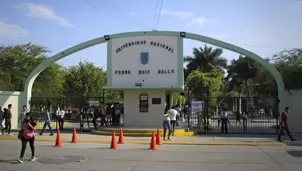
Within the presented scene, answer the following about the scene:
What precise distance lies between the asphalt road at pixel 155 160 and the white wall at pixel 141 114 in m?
9.53

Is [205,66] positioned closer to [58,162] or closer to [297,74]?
[297,74]

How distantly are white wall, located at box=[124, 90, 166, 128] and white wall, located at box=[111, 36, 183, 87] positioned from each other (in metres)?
0.85

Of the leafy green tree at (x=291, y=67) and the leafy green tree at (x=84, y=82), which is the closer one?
the leafy green tree at (x=291, y=67)

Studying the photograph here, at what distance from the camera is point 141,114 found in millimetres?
25188

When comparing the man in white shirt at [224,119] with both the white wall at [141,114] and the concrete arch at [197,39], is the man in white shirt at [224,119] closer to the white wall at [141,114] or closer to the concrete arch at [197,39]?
the concrete arch at [197,39]

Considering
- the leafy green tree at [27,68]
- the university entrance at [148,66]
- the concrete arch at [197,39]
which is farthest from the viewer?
the leafy green tree at [27,68]

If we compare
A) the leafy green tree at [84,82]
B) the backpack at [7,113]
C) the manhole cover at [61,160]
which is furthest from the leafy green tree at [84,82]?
the manhole cover at [61,160]

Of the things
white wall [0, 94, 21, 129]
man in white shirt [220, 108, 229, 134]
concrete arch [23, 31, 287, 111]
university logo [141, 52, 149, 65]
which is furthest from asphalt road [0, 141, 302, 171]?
white wall [0, 94, 21, 129]

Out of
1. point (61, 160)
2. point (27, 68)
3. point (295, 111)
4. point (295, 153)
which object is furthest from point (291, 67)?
point (27, 68)

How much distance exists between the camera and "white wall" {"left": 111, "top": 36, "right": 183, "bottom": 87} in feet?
80.4

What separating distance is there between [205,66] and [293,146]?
54.5 metres

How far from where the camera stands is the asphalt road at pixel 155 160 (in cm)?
1082

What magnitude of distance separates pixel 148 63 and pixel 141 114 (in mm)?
3406

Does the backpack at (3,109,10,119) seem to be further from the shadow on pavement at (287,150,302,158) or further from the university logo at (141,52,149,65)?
the shadow on pavement at (287,150,302,158)
